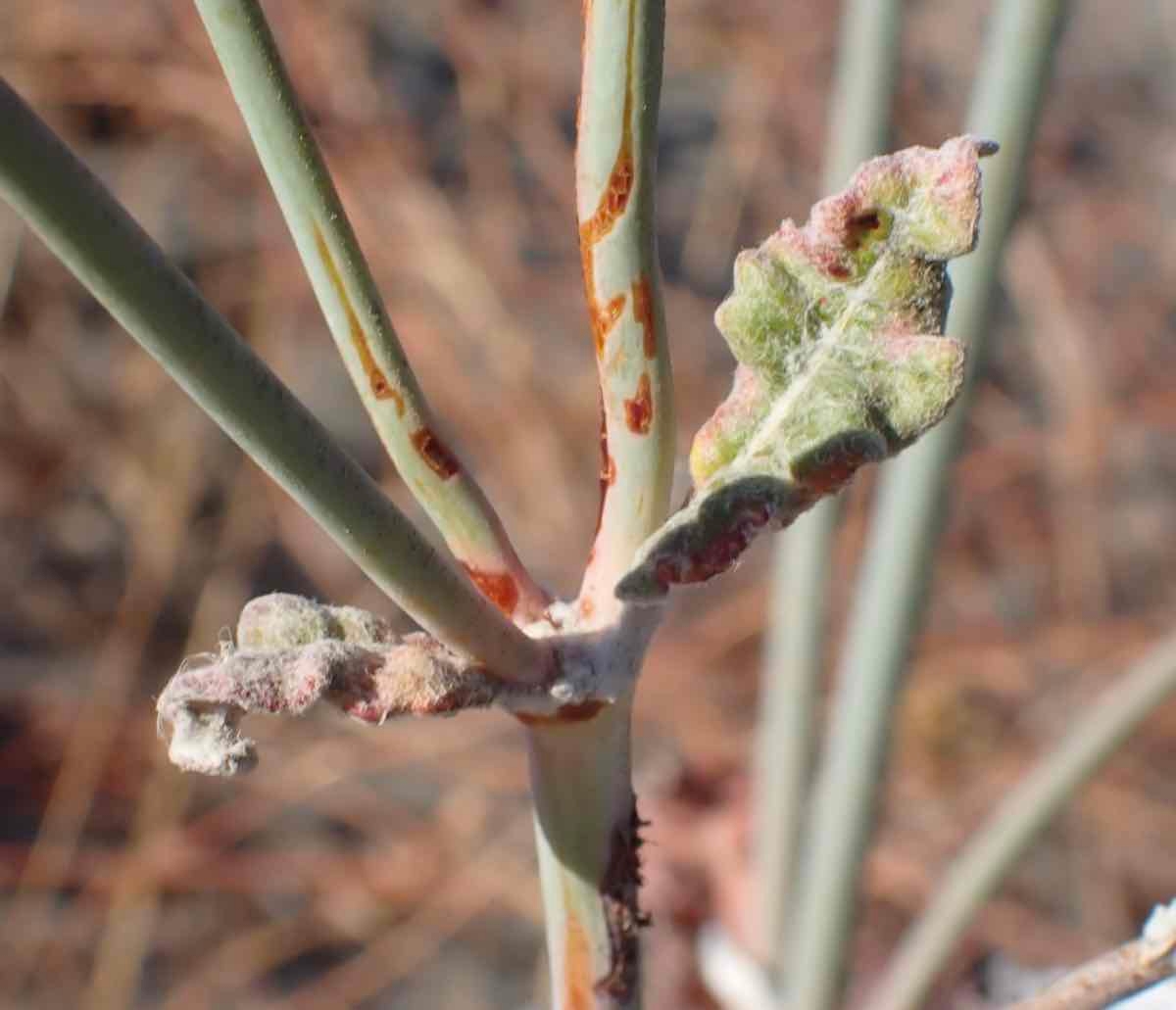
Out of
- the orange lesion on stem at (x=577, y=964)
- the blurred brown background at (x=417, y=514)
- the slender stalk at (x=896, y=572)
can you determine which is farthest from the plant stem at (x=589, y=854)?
the blurred brown background at (x=417, y=514)

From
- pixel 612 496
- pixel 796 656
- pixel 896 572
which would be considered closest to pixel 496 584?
pixel 612 496

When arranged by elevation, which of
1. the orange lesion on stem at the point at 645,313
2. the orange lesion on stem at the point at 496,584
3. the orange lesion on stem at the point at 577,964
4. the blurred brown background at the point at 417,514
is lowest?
A: the blurred brown background at the point at 417,514

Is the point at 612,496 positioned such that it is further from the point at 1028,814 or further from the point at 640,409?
the point at 1028,814

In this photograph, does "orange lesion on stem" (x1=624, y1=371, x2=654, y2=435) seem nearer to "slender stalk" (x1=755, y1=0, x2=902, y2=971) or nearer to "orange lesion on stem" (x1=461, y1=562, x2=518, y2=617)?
"orange lesion on stem" (x1=461, y1=562, x2=518, y2=617)

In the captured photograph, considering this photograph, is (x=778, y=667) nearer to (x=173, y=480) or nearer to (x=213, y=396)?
(x=213, y=396)

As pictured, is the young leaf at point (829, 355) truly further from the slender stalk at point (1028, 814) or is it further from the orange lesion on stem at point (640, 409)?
the slender stalk at point (1028, 814)

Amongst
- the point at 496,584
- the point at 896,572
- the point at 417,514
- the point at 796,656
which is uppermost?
the point at 496,584

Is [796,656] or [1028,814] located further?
[796,656]
